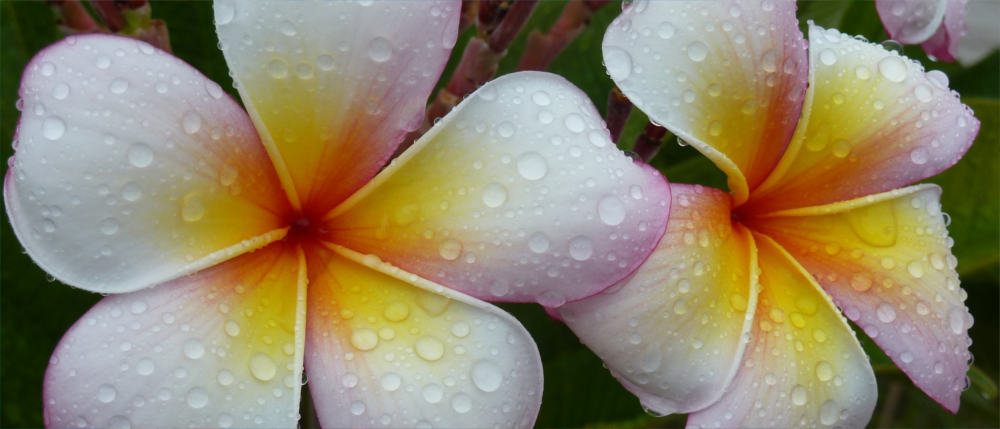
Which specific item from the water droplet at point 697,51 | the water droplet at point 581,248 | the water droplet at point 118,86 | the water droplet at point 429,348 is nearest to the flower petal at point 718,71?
the water droplet at point 697,51

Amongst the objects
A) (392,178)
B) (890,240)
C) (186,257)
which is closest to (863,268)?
(890,240)

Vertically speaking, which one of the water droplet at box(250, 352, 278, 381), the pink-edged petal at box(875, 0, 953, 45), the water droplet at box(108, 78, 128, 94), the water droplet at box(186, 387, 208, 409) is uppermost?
the water droplet at box(108, 78, 128, 94)

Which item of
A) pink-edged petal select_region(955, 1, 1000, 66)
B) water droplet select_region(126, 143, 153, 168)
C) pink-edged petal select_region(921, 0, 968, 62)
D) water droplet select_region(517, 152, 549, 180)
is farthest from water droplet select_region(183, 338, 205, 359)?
pink-edged petal select_region(955, 1, 1000, 66)

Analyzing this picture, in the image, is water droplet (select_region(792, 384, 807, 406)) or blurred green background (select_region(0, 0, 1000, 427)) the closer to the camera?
water droplet (select_region(792, 384, 807, 406))

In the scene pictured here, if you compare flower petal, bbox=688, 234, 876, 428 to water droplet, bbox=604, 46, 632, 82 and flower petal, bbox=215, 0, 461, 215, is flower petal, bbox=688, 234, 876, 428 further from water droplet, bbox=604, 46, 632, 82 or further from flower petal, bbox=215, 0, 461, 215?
flower petal, bbox=215, 0, 461, 215

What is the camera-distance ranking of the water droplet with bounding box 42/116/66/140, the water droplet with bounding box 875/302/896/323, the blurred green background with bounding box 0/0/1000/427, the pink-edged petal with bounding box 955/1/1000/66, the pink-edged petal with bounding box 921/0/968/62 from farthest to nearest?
the pink-edged petal with bounding box 955/1/1000/66 < the blurred green background with bounding box 0/0/1000/427 < the pink-edged petal with bounding box 921/0/968/62 < the water droplet with bounding box 875/302/896/323 < the water droplet with bounding box 42/116/66/140

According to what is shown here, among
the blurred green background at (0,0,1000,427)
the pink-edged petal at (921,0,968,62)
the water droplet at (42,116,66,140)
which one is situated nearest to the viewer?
the water droplet at (42,116,66,140)

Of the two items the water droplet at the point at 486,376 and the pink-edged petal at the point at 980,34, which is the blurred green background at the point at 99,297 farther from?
the pink-edged petal at the point at 980,34
